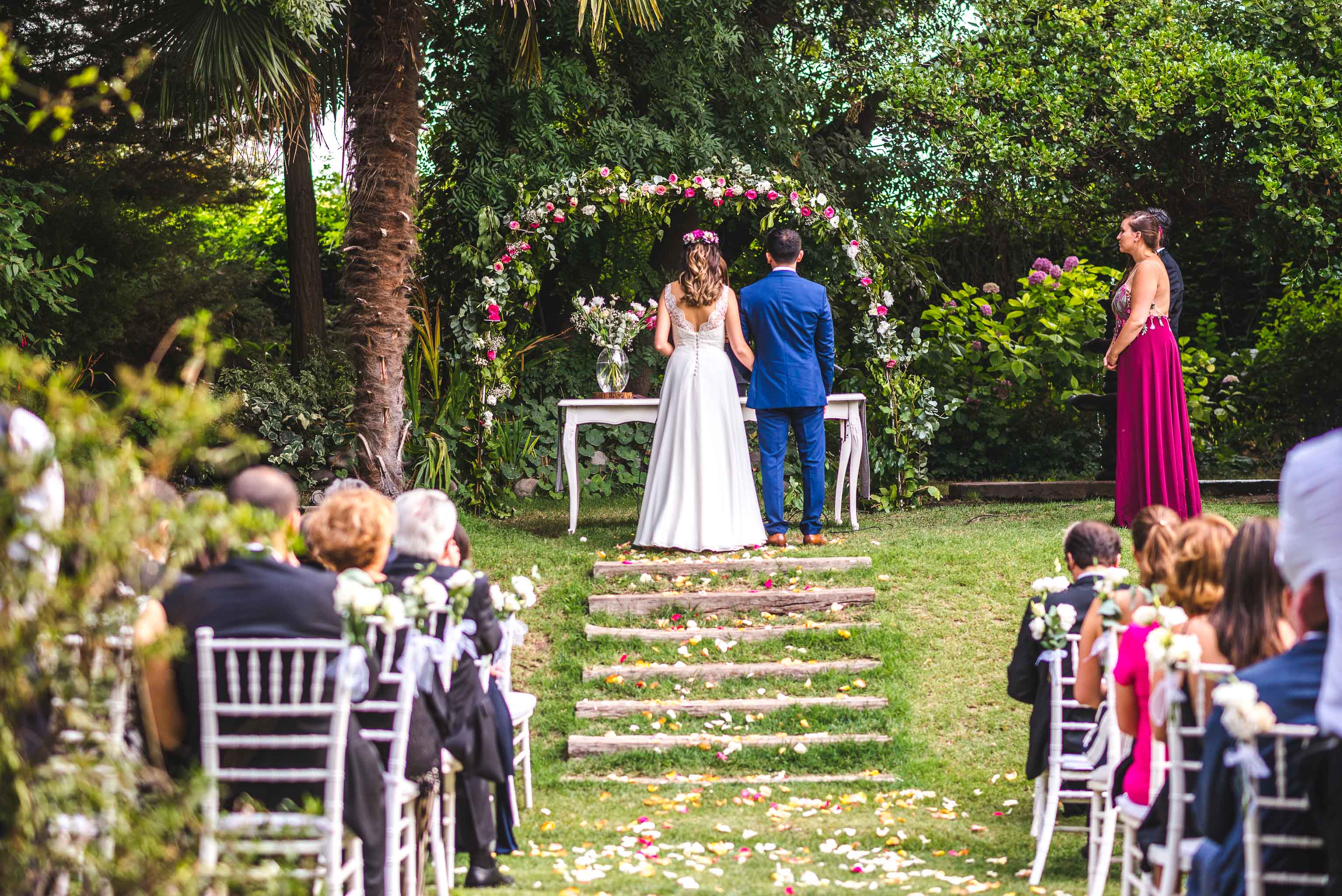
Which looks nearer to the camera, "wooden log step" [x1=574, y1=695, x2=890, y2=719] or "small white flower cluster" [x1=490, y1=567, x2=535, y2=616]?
"small white flower cluster" [x1=490, y1=567, x2=535, y2=616]

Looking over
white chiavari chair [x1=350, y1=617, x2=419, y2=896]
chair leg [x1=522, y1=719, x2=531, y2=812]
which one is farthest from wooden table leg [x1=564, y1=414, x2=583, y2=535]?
white chiavari chair [x1=350, y1=617, x2=419, y2=896]

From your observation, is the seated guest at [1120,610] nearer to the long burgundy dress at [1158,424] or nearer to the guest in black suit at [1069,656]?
the guest in black suit at [1069,656]

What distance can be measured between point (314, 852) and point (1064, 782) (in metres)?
3.00

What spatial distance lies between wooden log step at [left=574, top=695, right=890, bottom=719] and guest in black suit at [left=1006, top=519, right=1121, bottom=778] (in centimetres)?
162

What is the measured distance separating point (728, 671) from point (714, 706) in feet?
1.09

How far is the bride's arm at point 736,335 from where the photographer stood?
8109mm

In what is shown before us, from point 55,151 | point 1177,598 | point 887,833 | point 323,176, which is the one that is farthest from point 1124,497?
point 323,176

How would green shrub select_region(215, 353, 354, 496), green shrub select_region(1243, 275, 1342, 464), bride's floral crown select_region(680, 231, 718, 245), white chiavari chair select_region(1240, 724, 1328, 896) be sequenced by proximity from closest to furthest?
white chiavari chair select_region(1240, 724, 1328, 896) → bride's floral crown select_region(680, 231, 718, 245) → green shrub select_region(215, 353, 354, 496) → green shrub select_region(1243, 275, 1342, 464)

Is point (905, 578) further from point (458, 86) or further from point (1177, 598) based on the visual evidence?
point (458, 86)

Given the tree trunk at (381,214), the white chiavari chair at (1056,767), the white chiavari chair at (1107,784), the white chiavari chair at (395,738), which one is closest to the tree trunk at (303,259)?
the tree trunk at (381,214)

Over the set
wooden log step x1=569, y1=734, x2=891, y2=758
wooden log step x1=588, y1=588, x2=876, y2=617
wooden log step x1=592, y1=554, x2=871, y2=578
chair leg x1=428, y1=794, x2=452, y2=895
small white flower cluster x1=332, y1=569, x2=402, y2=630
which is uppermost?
small white flower cluster x1=332, y1=569, x2=402, y2=630

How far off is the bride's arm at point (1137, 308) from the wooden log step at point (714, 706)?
8.96 ft

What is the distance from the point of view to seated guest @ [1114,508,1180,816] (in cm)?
349

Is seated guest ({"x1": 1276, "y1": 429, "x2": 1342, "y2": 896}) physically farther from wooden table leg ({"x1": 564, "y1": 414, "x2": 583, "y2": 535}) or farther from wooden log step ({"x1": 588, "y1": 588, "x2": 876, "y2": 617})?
wooden table leg ({"x1": 564, "y1": 414, "x2": 583, "y2": 535})
